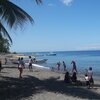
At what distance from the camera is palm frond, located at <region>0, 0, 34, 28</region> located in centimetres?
1781

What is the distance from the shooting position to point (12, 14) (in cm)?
1800

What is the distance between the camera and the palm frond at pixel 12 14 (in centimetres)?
1781

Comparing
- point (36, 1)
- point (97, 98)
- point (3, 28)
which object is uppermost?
point (36, 1)

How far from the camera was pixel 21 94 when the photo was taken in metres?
15.9

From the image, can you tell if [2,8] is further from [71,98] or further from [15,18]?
[71,98]

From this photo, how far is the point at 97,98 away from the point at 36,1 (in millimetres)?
5962

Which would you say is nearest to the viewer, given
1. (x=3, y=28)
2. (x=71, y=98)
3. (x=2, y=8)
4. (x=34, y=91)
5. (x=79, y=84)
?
(x=71, y=98)

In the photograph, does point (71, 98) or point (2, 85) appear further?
point (2, 85)

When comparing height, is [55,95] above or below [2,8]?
below

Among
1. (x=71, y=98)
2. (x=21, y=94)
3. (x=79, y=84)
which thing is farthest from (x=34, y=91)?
(x=79, y=84)

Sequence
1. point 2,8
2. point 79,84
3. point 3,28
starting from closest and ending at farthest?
point 2,8, point 3,28, point 79,84

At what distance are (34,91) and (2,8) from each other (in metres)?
4.81

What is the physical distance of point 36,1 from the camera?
17.5m

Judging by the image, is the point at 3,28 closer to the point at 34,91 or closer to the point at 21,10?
the point at 21,10
